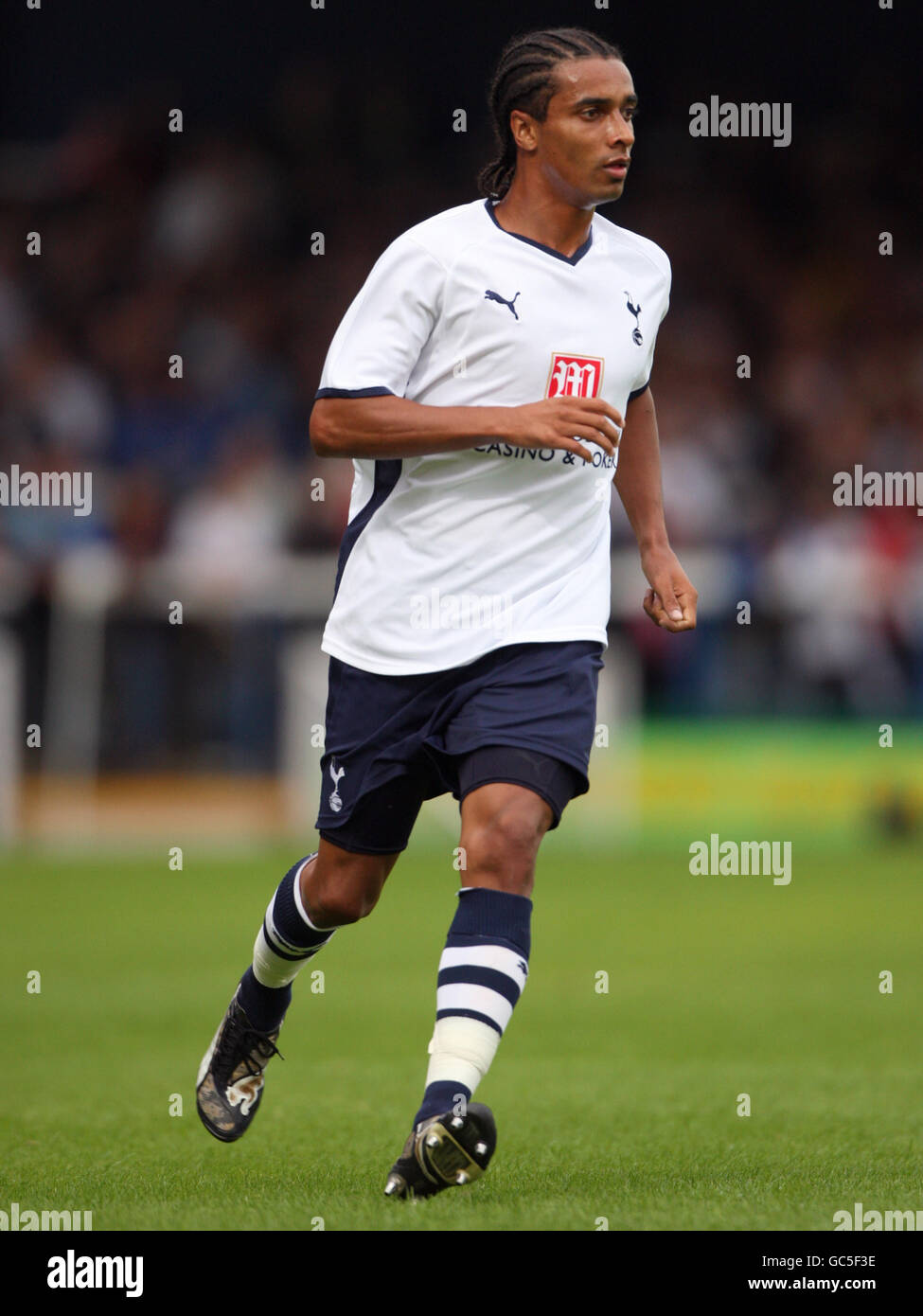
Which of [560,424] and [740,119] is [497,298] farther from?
[740,119]

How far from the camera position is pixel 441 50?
69.1 ft

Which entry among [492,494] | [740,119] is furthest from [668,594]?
[740,119]

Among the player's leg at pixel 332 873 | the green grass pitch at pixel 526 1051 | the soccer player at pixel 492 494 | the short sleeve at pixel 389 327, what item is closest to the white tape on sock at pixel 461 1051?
the soccer player at pixel 492 494

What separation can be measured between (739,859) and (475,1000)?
35.7ft

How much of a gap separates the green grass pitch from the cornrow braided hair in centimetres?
264

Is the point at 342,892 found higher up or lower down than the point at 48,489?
lower down

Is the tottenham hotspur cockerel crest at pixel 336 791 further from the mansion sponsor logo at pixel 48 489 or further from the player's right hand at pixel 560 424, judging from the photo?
the mansion sponsor logo at pixel 48 489

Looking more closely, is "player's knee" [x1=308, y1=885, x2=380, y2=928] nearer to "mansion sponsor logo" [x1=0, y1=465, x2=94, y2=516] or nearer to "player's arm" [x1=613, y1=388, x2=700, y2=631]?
"player's arm" [x1=613, y1=388, x2=700, y2=631]

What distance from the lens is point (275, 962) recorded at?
5574 millimetres

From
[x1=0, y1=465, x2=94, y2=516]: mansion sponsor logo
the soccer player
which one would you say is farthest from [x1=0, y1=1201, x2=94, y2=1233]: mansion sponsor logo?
[x1=0, y1=465, x2=94, y2=516]: mansion sponsor logo

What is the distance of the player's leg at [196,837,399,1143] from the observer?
5.24m

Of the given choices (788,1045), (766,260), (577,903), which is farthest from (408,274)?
(766,260)

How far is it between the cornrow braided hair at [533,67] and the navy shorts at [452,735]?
1.35 meters
